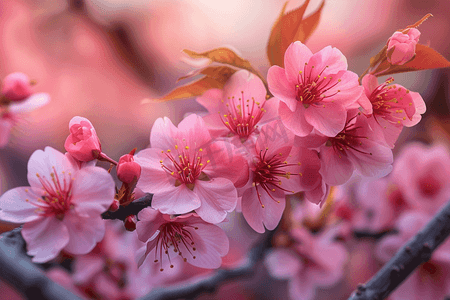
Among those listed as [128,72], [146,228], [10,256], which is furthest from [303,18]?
[128,72]

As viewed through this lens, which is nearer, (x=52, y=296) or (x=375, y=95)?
(x=375, y=95)

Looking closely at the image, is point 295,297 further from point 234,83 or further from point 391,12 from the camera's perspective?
point 391,12

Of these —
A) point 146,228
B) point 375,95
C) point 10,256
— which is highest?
point 375,95

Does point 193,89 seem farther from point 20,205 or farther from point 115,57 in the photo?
point 115,57

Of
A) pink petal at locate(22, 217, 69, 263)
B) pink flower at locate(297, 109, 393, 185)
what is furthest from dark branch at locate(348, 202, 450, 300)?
pink petal at locate(22, 217, 69, 263)

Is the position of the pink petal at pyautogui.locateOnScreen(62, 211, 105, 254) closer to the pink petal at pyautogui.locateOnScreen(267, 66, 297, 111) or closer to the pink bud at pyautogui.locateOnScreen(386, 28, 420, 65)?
the pink petal at pyautogui.locateOnScreen(267, 66, 297, 111)

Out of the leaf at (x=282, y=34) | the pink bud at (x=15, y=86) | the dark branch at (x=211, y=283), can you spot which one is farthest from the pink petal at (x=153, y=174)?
the dark branch at (x=211, y=283)

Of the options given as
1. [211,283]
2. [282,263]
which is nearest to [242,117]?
[211,283]
